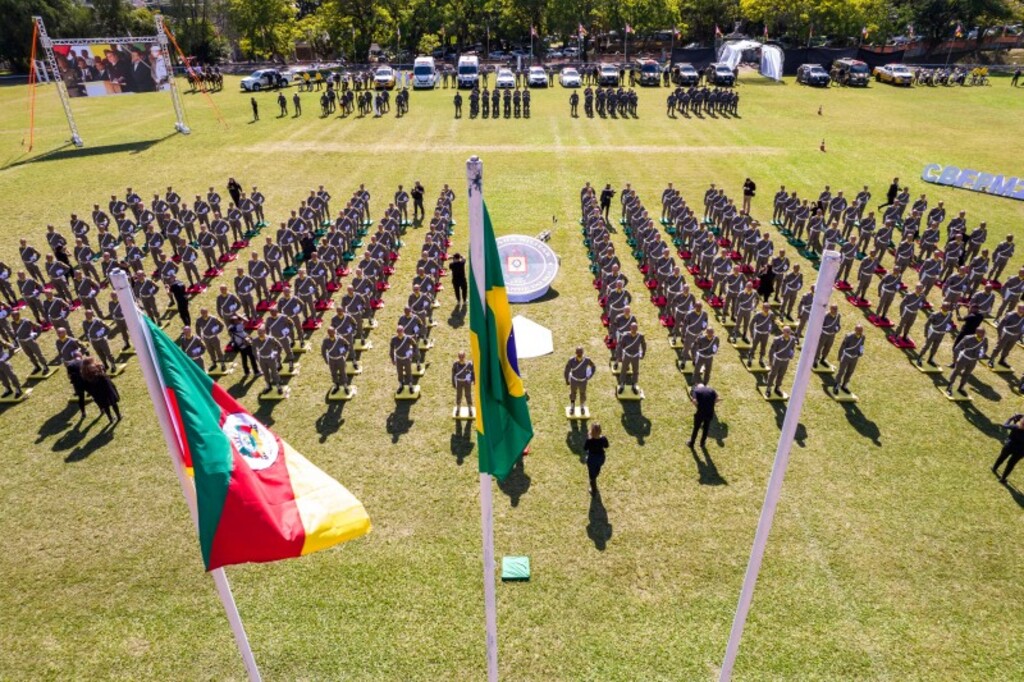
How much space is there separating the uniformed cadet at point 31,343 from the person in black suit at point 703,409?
1512cm

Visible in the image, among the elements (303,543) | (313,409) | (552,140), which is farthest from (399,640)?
(552,140)

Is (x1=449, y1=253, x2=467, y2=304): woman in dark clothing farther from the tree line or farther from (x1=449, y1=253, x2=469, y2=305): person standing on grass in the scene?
the tree line

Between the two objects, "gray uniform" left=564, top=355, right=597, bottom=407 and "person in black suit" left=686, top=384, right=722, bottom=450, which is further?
"gray uniform" left=564, top=355, right=597, bottom=407

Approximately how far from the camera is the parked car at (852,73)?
51.1 metres

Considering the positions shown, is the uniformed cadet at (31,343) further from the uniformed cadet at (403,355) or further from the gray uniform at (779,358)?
the gray uniform at (779,358)

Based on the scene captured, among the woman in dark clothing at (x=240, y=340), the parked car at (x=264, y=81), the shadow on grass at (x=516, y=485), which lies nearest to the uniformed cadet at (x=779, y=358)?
the shadow on grass at (x=516, y=485)

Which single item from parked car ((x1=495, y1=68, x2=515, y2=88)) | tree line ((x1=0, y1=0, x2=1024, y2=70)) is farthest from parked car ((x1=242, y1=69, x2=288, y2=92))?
parked car ((x1=495, y1=68, x2=515, y2=88))

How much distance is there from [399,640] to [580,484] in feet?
13.8

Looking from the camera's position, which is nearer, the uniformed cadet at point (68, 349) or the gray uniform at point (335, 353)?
the uniformed cadet at point (68, 349)

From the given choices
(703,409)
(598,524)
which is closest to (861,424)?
(703,409)

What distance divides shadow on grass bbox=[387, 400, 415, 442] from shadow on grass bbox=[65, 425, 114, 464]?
568 cm

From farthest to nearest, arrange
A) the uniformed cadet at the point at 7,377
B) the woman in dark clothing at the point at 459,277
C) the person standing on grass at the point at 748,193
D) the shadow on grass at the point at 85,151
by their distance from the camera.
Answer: the shadow on grass at the point at 85,151 < the person standing on grass at the point at 748,193 < the woman in dark clothing at the point at 459,277 < the uniformed cadet at the point at 7,377

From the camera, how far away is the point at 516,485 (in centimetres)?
1125

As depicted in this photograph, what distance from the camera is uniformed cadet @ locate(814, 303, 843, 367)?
13.9m
